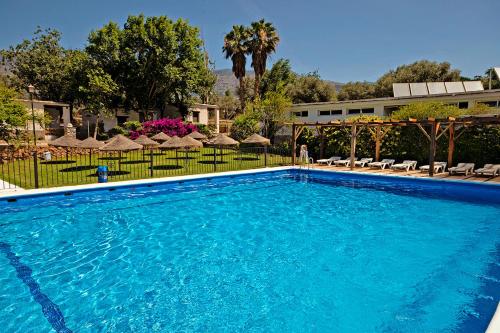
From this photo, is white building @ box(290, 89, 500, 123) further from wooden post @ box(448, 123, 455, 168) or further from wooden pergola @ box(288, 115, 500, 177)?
wooden post @ box(448, 123, 455, 168)

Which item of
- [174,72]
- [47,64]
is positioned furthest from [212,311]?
[47,64]

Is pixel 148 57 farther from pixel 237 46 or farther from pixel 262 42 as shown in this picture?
pixel 262 42

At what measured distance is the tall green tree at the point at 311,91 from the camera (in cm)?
Answer: 4336

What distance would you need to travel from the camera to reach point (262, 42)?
3491 cm

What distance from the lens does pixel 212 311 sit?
4914mm

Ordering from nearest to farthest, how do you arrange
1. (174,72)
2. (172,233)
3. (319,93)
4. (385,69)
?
(172,233) → (174,72) → (319,93) → (385,69)

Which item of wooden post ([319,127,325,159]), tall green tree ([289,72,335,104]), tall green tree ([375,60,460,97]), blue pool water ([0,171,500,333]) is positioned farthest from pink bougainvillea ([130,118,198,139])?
tall green tree ([375,60,460,97])

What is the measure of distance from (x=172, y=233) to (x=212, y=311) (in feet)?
13.3

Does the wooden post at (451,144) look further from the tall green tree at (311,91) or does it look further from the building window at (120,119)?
the building window at (120,119)

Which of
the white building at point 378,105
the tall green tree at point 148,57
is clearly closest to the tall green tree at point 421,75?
the white building at point 378,105

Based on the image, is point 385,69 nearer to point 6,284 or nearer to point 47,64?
point 47,64

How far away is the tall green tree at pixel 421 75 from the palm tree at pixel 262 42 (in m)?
16.6

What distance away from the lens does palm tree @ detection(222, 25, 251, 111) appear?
35688mm

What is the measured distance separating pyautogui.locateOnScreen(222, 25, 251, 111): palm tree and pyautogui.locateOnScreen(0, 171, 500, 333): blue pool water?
90.8ft
